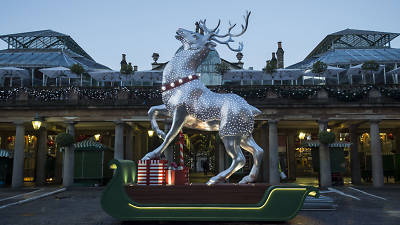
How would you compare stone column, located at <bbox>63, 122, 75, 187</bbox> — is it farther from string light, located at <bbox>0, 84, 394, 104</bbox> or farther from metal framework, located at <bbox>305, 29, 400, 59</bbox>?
metal framework, located at <bbox>305, 29, 400, 59</bbox>

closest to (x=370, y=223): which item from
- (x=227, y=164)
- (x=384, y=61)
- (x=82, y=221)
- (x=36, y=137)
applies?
(x=82, y=221)

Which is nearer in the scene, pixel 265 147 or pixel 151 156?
pixel 151 156

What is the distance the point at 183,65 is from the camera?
9703mm

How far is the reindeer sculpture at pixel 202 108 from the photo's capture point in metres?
9.31

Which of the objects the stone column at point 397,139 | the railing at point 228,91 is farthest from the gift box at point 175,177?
the stone column at point 397,139

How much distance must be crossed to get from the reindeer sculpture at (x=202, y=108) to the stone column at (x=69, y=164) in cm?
1451

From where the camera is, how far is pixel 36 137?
31.1 meters

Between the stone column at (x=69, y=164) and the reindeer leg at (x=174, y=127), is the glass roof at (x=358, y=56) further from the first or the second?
the reindeer leg at (x=174, y=127)

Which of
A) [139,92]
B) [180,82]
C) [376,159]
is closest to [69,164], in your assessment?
[139,92]

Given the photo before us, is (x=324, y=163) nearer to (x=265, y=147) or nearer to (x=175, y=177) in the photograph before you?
(x=265, y=147)

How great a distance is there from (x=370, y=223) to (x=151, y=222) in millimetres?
5932

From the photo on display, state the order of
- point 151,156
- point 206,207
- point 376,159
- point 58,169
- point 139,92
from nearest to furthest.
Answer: point 206,207 → point 151,156 → point 376,159 → point 139,92 → point 58,169

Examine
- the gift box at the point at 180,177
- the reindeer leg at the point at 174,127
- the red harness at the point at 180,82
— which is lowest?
the gift box at the point at 180,177

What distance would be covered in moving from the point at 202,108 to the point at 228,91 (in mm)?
13609
